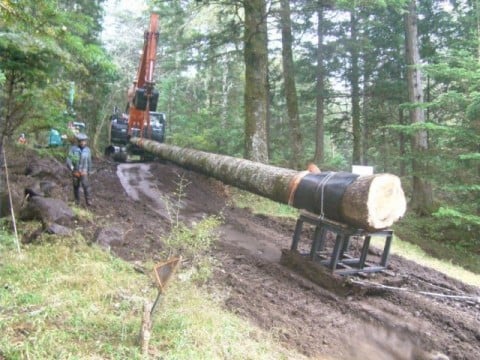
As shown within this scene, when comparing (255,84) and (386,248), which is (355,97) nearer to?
(255,84)

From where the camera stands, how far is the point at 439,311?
5320 millimetres

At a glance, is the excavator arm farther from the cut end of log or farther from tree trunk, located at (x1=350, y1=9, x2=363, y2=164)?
the cut end of log

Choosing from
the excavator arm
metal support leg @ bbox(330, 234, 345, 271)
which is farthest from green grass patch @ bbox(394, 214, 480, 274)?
the excavator arm

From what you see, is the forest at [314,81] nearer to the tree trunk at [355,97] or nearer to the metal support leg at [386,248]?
the tree trunk at [355,97]

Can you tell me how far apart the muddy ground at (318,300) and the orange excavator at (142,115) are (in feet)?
25.0

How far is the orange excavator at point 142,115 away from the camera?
52.9 feet

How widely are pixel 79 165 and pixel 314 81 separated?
13353 mm

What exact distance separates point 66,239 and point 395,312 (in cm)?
469

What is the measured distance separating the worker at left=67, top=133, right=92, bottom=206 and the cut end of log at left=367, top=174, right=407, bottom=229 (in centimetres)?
657

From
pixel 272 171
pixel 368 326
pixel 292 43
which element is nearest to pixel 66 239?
pixel 272 171

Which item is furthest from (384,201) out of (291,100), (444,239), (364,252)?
(291,100)

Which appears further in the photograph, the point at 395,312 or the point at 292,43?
the point at 292,43

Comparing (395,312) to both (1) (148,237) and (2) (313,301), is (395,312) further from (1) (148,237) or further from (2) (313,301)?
(1) (148,237)

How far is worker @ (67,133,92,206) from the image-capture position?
9.66m
